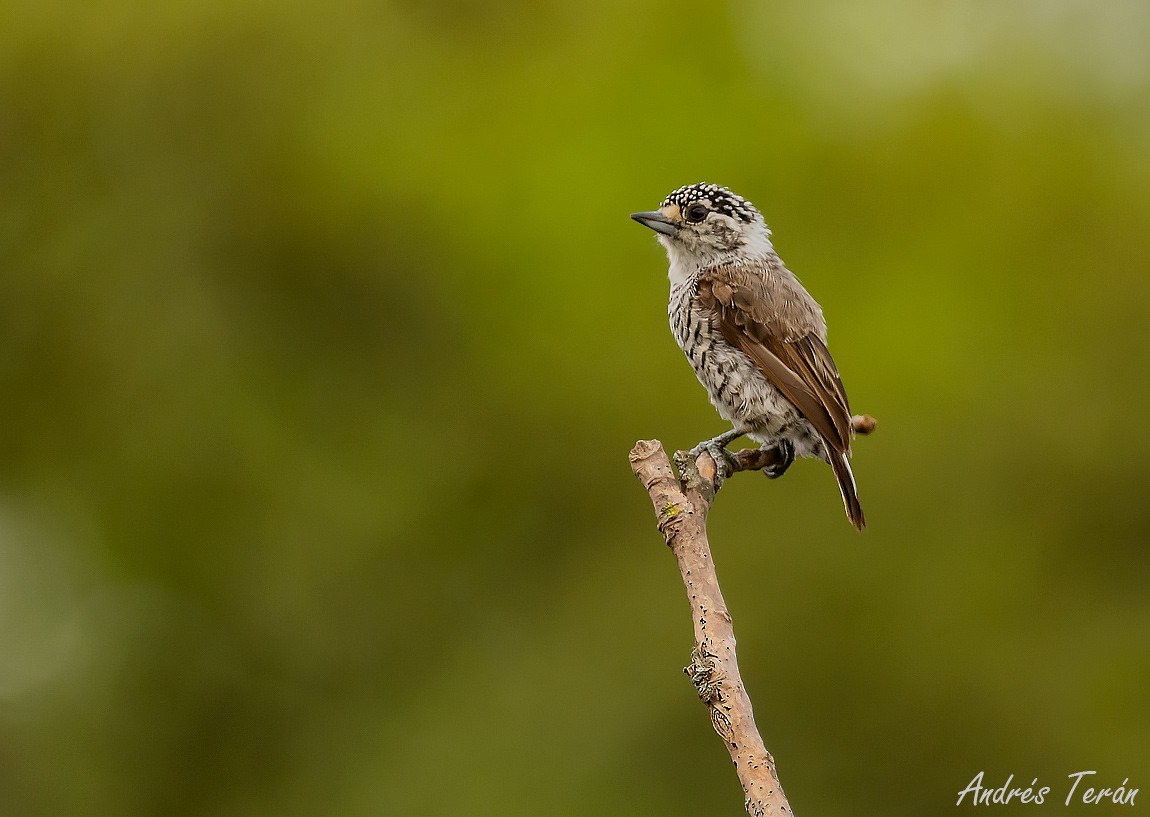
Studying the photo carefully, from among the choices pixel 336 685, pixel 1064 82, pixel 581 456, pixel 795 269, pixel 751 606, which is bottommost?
pixel 751 606

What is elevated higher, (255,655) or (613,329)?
(613,329)

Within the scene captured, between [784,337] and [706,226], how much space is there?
0.68m

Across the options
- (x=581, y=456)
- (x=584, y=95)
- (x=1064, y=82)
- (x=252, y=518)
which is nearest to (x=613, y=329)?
(x=581, y=456)

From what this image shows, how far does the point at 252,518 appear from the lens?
29.5 ft

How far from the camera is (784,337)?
15.8 feet

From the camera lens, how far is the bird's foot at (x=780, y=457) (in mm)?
4586

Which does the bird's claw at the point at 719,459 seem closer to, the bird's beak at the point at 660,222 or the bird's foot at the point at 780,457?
the bird's foot at the point at 780,457

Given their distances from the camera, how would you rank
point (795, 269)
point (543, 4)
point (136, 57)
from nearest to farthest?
point (795, 269)
point (136, 57)
point (543, 4)

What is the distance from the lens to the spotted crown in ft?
17.4

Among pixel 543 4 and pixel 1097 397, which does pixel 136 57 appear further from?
pixel 1097 397

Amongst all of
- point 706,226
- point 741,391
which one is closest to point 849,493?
point 741,391

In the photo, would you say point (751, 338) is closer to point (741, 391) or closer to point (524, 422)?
point (741, 391)

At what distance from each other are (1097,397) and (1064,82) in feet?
7.76

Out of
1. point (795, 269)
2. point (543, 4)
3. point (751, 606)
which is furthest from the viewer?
point (543, 4)
